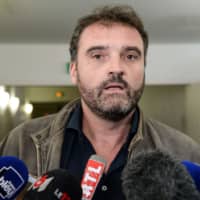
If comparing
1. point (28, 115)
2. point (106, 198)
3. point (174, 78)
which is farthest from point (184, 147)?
point (28, 115)

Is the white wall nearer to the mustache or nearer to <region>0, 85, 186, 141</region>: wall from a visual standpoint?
<region>0, 85, 186, 141</region>: wall

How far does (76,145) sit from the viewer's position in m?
0.93

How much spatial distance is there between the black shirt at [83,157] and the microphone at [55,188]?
0.24m

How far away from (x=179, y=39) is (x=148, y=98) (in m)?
0.74

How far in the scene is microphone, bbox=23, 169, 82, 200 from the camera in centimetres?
50

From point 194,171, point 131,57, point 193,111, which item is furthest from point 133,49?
point 193,111

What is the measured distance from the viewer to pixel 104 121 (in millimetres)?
930

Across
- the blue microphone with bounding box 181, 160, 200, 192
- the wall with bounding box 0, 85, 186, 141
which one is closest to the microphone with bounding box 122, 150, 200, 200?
the blue microphone with bounding box 181, 160, 200, 192

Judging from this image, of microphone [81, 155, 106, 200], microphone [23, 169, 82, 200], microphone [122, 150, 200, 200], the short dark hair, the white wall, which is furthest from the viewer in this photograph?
the white wall

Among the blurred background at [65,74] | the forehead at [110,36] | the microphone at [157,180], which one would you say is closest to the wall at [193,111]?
the blurred background at [65,74]

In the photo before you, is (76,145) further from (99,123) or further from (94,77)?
(94,77)

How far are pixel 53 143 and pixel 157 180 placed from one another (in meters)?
0.57

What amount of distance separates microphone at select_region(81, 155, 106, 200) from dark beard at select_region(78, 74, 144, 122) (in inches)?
6.5

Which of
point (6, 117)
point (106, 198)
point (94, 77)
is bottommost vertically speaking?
point (6, 117)
